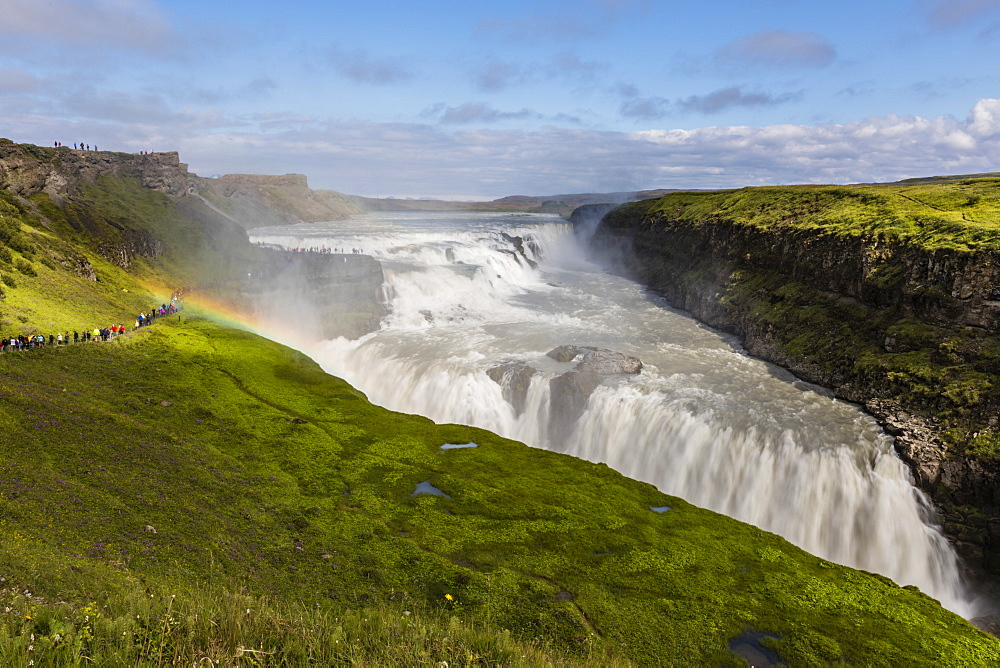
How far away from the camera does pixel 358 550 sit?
70.8 ft

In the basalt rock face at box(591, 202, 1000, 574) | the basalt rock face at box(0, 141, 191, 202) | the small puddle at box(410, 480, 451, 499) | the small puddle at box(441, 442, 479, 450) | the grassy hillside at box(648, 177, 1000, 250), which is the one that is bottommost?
the small puddle at box(441, 442, 479, 450)

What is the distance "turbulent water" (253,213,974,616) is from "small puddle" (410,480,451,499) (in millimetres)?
16241

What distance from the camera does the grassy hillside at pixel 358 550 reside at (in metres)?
12.8

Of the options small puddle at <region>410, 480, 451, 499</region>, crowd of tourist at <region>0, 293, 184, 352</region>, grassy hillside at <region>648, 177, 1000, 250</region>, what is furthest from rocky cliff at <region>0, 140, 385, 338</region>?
grassy hillside at <region>648, 177, 1000, 250</region>

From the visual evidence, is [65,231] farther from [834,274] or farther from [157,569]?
[834,274]

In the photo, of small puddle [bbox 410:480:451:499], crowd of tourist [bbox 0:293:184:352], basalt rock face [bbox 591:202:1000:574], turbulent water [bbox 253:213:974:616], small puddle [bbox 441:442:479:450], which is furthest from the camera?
crowd of tourist [bbox 0:293:184:352]

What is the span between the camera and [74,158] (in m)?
83.2

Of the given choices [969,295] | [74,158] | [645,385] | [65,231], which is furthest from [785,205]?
[74,158]

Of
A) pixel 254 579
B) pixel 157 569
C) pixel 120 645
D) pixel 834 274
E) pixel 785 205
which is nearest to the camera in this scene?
pixel 120 645

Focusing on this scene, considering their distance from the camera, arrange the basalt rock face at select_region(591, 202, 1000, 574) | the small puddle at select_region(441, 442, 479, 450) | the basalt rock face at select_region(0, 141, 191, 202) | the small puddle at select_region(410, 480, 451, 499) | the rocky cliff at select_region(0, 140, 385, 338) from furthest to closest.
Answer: the basalt rock face at select_region(0, 141, 191, 202) < the rocky cliff at select_region(0, 140, 385, 338) < the small puddle at select_region(441, 442, 479, 450) < the basalt rock face at select_region(591, 202, 1000, 574) < the small puddle at select_region(410, 480, 451, 499)

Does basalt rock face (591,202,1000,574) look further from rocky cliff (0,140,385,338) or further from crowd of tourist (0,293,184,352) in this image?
crowd of tourist (0,293,184,352)

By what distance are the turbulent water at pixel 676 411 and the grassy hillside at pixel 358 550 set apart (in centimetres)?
832

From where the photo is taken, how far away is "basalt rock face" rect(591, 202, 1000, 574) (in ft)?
100

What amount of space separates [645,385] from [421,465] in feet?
70.6
